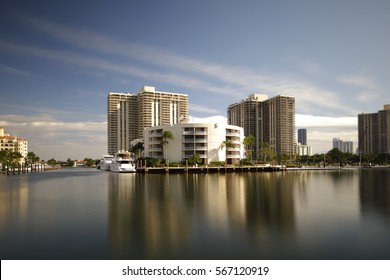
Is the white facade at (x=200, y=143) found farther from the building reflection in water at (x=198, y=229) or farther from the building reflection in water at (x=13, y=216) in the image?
the building reflection in water at (x=198, y=229)

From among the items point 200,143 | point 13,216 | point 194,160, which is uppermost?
point 200,143

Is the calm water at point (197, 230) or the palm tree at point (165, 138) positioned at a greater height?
the palm tree at point (165, 138)

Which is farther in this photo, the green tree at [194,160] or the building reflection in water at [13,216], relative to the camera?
the green tree at [194,160]

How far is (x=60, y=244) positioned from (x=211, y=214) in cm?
1257

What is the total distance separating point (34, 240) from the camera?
1825 centimetres

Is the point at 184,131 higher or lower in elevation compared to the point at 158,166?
higher

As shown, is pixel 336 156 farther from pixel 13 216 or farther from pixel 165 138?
pixel 13 216

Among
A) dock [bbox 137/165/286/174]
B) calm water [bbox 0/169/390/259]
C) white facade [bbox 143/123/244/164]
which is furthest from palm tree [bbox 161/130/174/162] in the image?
calm water [bbox 0/169/390/259]

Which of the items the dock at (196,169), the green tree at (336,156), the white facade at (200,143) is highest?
the white facade at (200,143)

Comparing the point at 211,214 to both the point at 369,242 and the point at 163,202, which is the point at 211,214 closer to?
the point at 163,202

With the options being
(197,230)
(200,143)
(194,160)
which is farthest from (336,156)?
(197,230)

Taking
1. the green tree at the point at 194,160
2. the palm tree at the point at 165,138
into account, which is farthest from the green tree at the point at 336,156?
the palm tree at the point at 165,138

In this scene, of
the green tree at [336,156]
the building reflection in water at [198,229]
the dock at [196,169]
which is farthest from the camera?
the green tree at [336,156]
